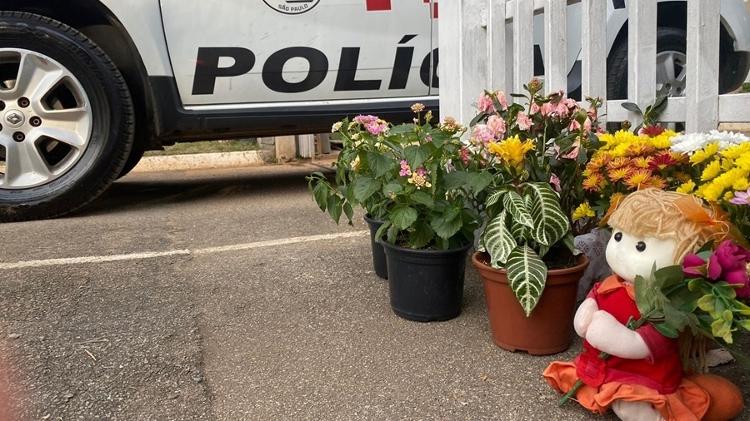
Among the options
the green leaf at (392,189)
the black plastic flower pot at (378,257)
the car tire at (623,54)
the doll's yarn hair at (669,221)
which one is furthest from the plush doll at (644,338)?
the car tire at (623,54)

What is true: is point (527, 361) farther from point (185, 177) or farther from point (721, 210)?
→ point (185, 177)

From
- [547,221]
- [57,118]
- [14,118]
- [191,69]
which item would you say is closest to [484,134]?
[547,221]

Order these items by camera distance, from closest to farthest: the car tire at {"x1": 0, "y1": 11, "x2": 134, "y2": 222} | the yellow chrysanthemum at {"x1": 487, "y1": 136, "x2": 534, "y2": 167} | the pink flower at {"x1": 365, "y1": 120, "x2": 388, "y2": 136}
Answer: the yellow chrysanthemum at {"x1": 487, "y1": 136, "x2": 534, "y2": 167} < the pink flower at {"x1": 365, "y1": 120, "x2": 388, "y2": 136} < the car tire at {"x1": 0, "y1": 11, "x2": 134, "y2": 222}

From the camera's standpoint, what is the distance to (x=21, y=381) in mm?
1646

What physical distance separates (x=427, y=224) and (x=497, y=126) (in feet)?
1.19

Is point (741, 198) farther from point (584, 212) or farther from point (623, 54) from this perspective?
point (623, 54)

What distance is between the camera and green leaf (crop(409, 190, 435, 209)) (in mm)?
1927

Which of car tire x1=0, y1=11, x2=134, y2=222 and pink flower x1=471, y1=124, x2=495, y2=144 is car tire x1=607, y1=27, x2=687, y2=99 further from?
car tire x1=0, y1=11, x2=134, y2=222

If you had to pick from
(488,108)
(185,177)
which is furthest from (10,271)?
(185,177)

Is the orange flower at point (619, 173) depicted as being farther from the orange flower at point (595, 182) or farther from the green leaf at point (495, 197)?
the green leaf at point (495, 197)

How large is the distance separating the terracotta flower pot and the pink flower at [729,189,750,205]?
471 mm

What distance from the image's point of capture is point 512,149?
1812mm

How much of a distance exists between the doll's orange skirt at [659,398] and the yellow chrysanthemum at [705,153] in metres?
0.52

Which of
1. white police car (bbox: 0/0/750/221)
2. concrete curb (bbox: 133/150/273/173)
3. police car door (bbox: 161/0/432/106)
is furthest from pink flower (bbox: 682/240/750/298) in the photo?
concrete curb (bbox: 133/150/273/173)
